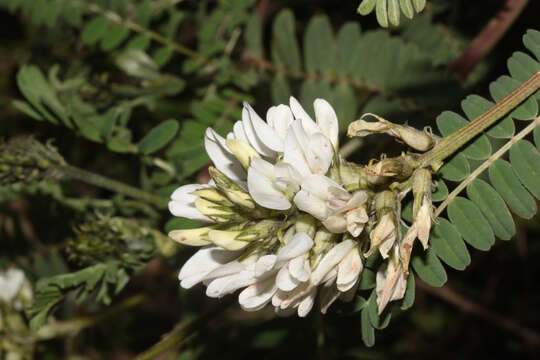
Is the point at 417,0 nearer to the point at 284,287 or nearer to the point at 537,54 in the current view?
the point at 537,54

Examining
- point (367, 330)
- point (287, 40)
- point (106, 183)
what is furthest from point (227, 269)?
point (287, 40)

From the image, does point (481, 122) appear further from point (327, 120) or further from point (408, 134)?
point (327, 120)

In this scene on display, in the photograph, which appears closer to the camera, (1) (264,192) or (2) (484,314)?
(1) (264,192)

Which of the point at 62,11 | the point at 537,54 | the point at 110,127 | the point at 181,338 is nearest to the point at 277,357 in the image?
the point at 181,338

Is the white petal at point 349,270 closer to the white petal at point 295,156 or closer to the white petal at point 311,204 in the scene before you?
the white petal at point 311,204

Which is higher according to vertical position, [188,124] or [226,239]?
[226,239]

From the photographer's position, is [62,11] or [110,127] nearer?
[110,127]

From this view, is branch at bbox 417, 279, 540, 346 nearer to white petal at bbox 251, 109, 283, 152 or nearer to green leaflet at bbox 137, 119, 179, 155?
green leaflet at bbox 137, 119, 179, 155

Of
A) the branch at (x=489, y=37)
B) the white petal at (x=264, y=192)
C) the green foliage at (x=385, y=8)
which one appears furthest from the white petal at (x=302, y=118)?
the branch at (x=489, y=37)

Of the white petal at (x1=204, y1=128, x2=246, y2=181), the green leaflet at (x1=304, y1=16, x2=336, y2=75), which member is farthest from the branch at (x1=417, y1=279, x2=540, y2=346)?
the white petal at (x1=204, y1=128, x2=246, y2=181)
